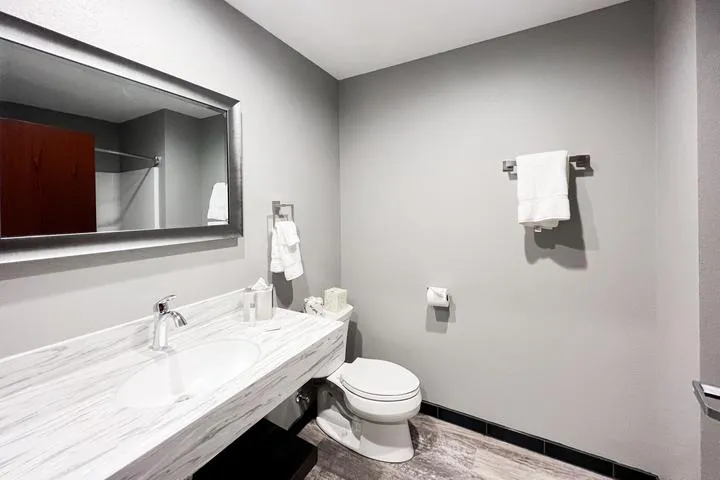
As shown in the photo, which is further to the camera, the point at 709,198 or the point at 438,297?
the point at 438,297

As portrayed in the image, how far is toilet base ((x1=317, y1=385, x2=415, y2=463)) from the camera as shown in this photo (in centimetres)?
170

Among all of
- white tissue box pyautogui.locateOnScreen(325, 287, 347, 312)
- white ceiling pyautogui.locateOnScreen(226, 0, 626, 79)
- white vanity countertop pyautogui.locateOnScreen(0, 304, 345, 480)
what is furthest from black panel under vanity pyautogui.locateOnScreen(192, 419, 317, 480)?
white ceiling pyautogui.locateOnScreen(226, 0, 626, 79)

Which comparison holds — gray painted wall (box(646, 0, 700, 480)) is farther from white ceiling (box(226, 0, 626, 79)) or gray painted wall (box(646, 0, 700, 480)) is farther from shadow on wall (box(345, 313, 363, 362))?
shadow on wall (box(345, 313, 363, 362))

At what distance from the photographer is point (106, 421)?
0.78 metres

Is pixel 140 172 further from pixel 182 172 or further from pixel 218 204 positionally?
pixel 218 204

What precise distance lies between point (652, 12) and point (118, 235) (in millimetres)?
2518

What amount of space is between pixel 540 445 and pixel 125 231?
235 cm

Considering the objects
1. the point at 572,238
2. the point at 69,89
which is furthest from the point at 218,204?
the point at 572,238

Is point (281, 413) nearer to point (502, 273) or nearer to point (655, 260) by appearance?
point (502, 273)

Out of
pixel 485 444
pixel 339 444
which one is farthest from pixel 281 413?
pixel 485 444

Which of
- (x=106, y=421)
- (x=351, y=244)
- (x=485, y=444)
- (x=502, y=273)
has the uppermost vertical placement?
(x=351, y=244)

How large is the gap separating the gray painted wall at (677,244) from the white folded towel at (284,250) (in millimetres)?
1697

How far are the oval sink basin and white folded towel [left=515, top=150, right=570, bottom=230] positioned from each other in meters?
1.48

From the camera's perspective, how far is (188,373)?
1.17 m
